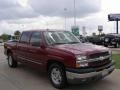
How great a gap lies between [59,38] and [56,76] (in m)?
1.51

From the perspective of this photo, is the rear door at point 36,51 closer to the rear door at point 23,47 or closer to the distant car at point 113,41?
the rear door at point 23,47

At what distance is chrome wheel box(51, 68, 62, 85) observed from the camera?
7.42m

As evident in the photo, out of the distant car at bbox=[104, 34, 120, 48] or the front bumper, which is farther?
the distant car at bbox=[104, 34, 120, 48]

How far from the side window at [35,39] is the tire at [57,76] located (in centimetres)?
112

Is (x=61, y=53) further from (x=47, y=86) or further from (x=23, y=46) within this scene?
(x=23, y=46)

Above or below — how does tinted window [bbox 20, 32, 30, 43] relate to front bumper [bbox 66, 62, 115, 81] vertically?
above

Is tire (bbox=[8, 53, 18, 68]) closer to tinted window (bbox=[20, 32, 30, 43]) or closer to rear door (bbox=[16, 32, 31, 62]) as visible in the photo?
rear door (bbox=[16, 32, 31, 62])

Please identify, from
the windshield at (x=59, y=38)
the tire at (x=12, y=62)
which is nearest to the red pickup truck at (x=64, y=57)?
the windshield at (x=59, y=38)

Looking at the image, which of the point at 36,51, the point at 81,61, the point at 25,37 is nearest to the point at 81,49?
the point at 81,61

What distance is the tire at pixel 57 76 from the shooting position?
23.7 feet

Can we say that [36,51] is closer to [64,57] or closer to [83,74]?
[64,57]

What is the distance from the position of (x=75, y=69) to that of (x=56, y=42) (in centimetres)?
166

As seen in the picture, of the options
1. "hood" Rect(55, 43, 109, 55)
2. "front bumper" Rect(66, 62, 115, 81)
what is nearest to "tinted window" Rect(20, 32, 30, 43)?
"hood" Rect(55, 43, 109, 55)

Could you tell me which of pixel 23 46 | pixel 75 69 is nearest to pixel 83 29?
pixel 23 46
